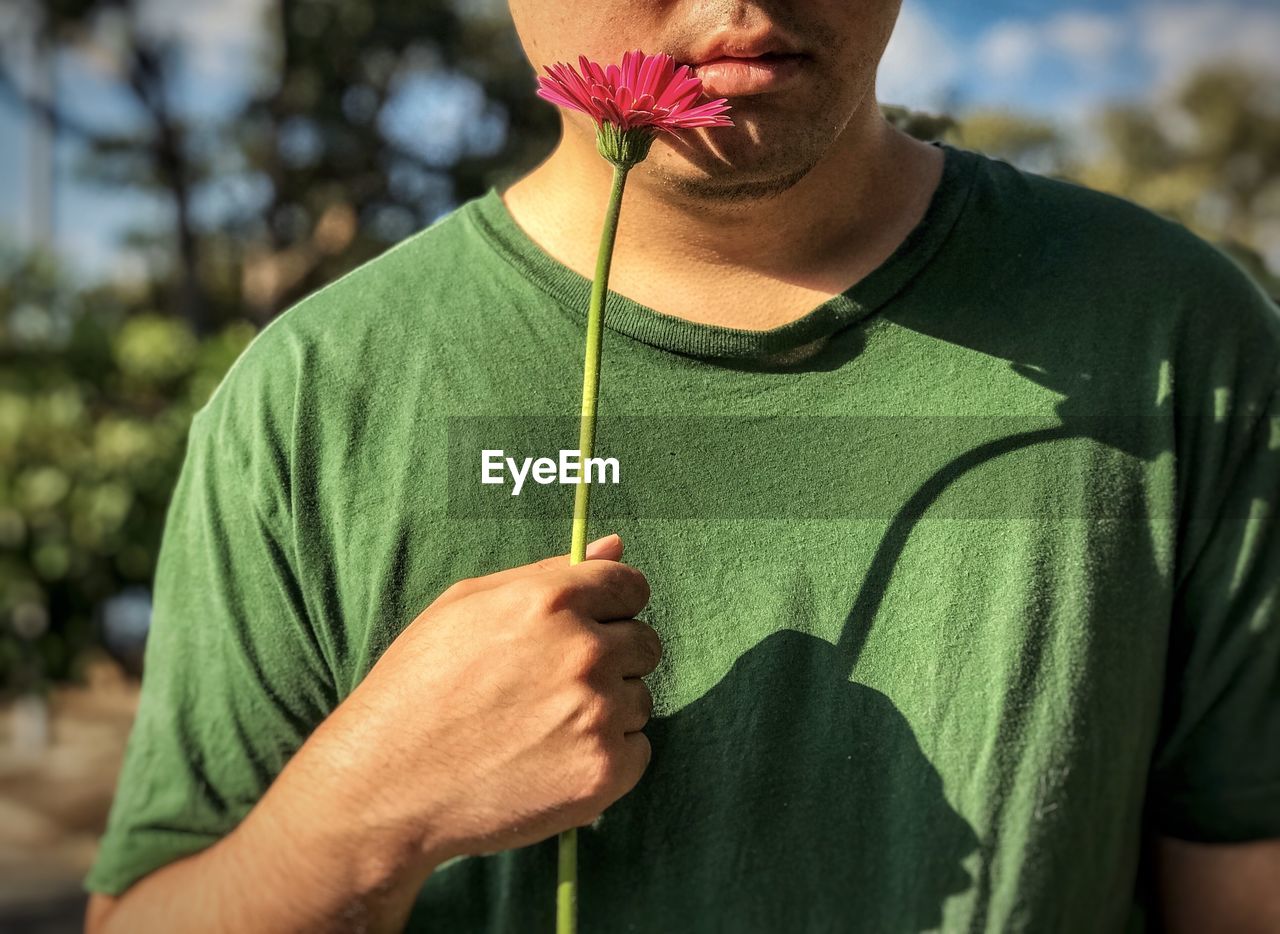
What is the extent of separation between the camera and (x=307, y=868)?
1.06 m

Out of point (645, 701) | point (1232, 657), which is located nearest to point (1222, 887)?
point (1232, 657)

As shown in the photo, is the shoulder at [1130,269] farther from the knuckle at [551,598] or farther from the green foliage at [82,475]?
the green foliage at [82,475]

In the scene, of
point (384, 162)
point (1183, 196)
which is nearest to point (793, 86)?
point (1183, 196)

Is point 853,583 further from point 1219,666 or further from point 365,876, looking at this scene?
point 365,876

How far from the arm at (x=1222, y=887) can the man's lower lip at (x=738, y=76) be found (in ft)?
2.43

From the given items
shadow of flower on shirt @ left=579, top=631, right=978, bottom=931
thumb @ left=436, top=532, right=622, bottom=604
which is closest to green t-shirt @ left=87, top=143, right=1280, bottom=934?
shadow of flower on shirt @ left=579, top=631, right=978, bottom=931

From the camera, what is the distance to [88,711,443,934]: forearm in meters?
1.04

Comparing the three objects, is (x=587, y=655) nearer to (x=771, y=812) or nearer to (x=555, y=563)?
(x=555, y=563)

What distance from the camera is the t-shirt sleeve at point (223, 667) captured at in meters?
1.15

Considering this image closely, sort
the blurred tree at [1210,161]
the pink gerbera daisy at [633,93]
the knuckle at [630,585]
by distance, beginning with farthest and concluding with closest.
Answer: the blurred tree at [1210,161] → the knuckle at [630,585] → the pink gerbera daisy at [633,93]

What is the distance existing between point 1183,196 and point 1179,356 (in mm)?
962

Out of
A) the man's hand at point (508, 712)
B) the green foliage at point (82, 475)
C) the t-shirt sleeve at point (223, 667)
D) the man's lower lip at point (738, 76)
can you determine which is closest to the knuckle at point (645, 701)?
the man's hand at point (508, 712)

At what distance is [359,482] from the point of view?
1.14m

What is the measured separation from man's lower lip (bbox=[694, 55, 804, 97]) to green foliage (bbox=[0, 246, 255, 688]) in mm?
2953
